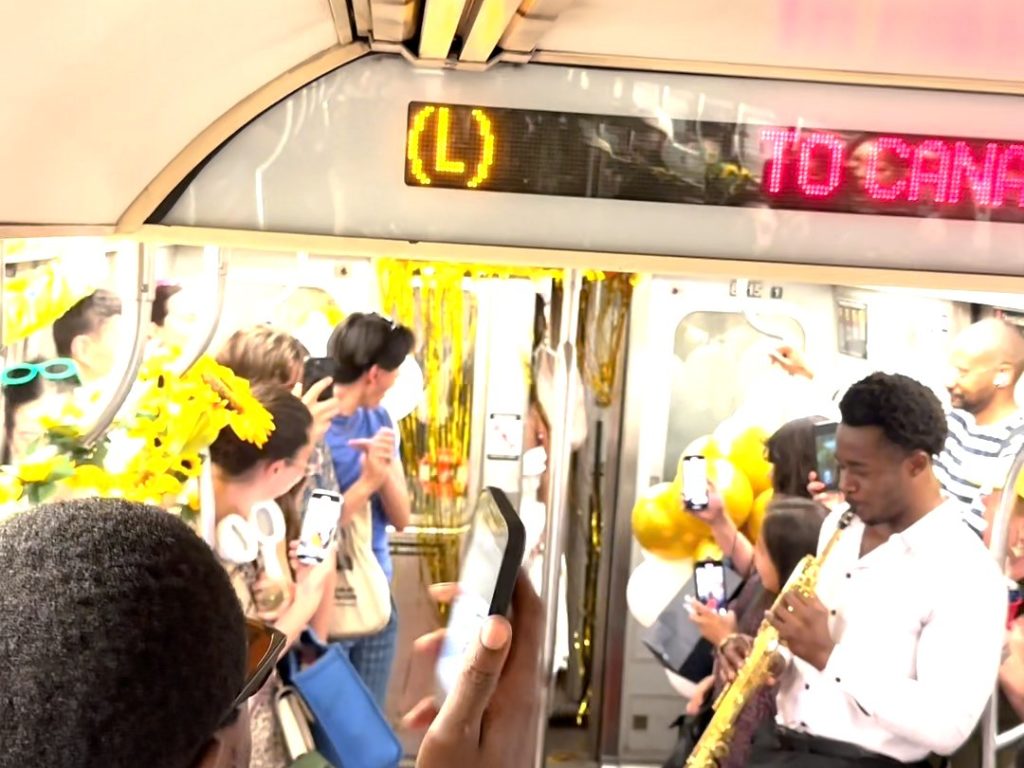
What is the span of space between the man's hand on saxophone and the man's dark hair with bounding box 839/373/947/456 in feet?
1.36

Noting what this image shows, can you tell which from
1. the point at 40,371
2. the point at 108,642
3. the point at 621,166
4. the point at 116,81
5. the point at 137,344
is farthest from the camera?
the point at 40,371

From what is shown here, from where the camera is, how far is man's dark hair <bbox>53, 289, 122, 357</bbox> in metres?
2.21

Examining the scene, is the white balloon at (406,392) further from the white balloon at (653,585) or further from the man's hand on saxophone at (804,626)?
the man's hand on saxophone at (804,626)

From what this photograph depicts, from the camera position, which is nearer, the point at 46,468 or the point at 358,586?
the point at 46,468

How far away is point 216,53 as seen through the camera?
1545mm

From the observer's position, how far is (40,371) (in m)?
2.19

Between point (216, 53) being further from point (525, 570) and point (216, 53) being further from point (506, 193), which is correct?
point (525, 570)

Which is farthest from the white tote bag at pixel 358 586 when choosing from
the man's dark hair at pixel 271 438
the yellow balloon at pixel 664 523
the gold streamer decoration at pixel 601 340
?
the yellow balloon at pixel 664 523

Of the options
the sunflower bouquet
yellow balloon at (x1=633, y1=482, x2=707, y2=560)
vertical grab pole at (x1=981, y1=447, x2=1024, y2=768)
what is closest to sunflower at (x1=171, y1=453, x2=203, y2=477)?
the sunflower bouquet

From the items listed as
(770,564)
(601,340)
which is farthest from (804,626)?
(601,340)

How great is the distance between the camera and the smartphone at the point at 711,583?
239 centimetres

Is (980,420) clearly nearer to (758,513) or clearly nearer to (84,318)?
(758,513)

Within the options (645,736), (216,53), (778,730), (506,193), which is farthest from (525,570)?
(216,53)

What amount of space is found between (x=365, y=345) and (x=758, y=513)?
0.97 m
